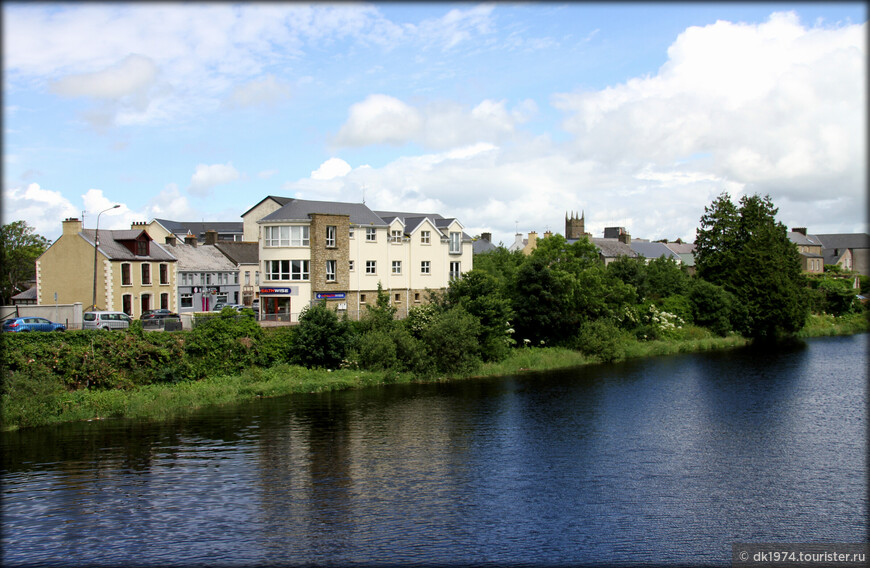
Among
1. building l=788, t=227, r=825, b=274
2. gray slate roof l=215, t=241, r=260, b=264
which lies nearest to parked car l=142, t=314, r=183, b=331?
gray slate roof l=215, t=241, r=260, b=264

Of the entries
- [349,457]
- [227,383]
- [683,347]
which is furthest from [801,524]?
[683,347]

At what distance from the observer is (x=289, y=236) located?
5309cm

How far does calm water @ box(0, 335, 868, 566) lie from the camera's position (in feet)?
64.0

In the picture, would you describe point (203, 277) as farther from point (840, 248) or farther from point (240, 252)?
point (840, 248)

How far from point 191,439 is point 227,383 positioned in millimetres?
9669

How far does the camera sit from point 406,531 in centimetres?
2028

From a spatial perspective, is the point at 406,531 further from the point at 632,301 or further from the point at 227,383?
the point at 632,301

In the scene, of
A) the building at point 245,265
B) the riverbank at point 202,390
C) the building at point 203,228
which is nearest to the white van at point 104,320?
the riverbank at point 202,390

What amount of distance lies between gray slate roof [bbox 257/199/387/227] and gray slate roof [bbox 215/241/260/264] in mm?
18253

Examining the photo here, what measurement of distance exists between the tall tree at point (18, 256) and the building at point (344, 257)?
34122 millimetres

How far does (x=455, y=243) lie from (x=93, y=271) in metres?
30.4

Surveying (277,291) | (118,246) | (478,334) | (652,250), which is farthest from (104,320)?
(652,250)

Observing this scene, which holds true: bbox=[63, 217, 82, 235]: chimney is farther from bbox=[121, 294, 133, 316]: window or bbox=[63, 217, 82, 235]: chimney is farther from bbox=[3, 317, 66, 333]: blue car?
bbox=[3, 317, 66, 333]: blue car

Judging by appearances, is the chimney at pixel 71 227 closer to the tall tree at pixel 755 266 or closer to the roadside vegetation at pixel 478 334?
the roadside vegetation at pixel 478 334
